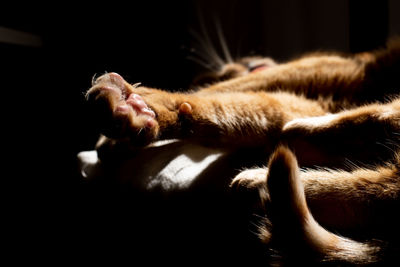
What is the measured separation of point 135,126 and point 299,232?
37 centimetres

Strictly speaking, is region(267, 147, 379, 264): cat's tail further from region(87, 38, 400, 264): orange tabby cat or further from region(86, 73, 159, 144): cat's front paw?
region(86, 73, 159, 144): cat's front paw

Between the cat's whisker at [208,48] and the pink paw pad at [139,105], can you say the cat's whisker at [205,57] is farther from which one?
the pink paw pad at [139,105]

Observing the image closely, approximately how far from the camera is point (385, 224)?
0.49 m

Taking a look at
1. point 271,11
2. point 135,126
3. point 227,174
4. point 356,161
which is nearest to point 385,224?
point 356,161

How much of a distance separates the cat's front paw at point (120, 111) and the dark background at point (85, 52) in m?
0.60

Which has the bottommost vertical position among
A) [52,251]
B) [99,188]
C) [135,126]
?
[52,251]

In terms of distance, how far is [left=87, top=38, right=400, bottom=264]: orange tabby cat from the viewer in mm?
486

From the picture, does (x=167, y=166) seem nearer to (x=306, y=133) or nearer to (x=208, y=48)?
(x=306, y=133)

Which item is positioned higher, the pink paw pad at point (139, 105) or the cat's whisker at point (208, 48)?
the pink paw pad at point (139, 105)

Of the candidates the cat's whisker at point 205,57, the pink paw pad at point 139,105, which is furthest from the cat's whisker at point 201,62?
the pink paw pad at point 139,105

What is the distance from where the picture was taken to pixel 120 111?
0.70m

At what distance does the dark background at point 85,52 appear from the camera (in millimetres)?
1451

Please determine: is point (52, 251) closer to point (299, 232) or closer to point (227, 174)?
point (227, 174)

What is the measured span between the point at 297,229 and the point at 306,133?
0.30 m
